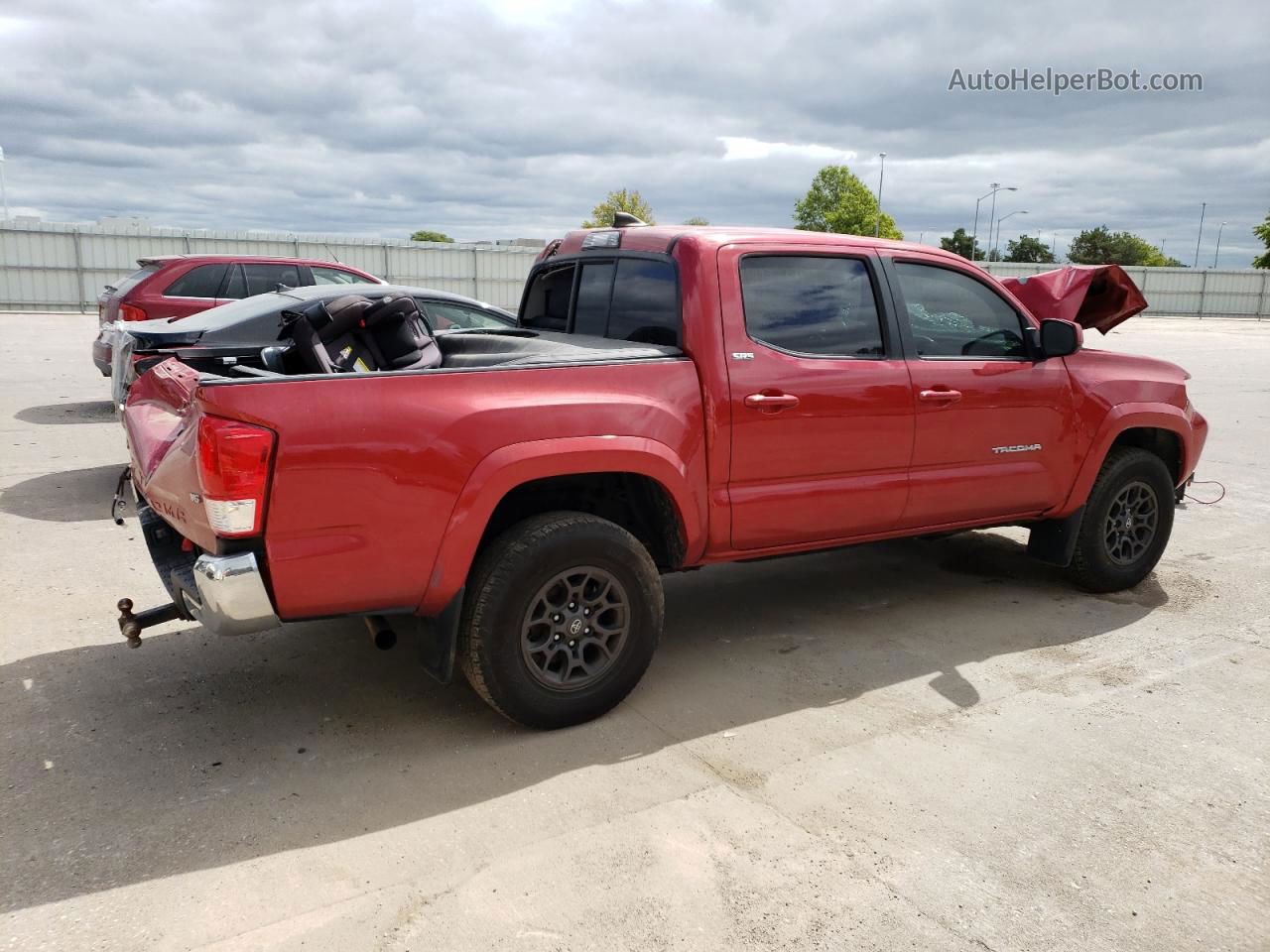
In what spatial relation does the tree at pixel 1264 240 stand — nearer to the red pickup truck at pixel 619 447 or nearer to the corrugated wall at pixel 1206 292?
the corrugated wall at pixel 1206 292

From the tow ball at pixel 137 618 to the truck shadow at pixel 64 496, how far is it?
331 centimetres

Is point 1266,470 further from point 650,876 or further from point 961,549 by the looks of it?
point 650,876

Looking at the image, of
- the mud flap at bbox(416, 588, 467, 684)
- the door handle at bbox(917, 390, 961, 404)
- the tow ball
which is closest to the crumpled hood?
the door handle at bbox(917, 390, 961, 404)

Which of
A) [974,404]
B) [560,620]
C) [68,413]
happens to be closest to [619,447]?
[560,620]

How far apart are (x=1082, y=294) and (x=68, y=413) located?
388 inches

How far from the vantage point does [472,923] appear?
264 cm

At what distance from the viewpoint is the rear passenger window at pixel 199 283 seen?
404 inches

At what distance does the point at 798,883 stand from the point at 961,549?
13.2 feet

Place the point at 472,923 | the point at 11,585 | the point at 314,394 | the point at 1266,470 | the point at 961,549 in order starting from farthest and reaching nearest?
1. the point at 1266,470
2. the point at 961,549
3. the point at 11,585
4. the point at 314,394
5. the point at 472,923

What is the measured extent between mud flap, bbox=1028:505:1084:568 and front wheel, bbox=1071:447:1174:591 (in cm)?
4

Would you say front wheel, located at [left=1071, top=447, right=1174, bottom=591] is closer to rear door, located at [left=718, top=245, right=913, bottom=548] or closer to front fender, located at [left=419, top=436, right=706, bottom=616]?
rear door, located at [left=718, top=245, right=913, bottom=548]

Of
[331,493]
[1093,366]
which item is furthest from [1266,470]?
[331,493]

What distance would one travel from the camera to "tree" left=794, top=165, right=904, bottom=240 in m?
67.8

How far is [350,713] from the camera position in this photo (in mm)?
3879
